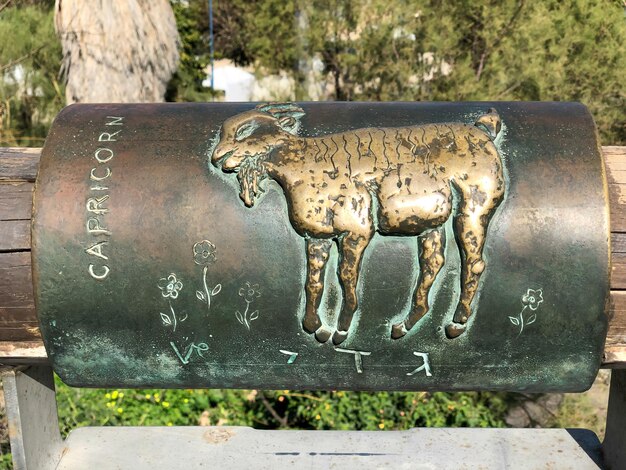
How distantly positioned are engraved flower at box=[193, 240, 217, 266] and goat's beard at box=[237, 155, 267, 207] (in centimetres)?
12

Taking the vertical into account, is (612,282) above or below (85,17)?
below

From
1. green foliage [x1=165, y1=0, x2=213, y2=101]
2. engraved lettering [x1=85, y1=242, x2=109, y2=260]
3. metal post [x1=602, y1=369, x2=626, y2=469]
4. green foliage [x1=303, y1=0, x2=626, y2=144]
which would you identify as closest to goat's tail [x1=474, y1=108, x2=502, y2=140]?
engraved lettering [x1=85, y1=242, x2=109, y2=260]

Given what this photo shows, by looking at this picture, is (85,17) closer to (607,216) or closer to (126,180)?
(126,180)

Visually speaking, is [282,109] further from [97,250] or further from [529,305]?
[529,305]

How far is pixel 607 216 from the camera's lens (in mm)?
1423

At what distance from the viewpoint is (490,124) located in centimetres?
156

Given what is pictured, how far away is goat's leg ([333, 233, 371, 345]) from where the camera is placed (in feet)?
4.72

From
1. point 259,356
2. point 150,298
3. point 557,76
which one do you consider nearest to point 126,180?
point 150,298

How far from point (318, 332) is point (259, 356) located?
15cm

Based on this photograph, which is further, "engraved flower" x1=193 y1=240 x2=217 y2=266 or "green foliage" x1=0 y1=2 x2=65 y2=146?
"green foliage" x1=0 y1=2 x2=65 y2=146

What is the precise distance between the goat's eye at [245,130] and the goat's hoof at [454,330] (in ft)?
2.03

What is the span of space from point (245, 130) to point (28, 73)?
5.21 meters

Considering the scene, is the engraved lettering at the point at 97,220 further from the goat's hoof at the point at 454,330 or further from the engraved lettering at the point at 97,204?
the goat's hoof at the point at 454,330

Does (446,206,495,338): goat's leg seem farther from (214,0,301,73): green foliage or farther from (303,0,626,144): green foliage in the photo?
(214,0,301,73): green foliage
